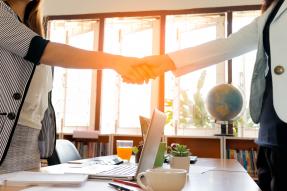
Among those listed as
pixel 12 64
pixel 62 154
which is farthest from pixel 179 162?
pixel 62 154

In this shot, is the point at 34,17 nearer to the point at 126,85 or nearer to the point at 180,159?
the point at 180,159

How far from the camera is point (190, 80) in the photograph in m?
4.16

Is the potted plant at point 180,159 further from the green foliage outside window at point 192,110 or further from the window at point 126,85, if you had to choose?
the window at point 126,85

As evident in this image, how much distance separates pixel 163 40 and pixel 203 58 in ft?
8.99

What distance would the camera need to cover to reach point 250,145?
12.5 feet

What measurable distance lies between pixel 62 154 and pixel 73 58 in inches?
41.5

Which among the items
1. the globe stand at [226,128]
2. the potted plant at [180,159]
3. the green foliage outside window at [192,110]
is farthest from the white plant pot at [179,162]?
the green foliage outside window at [192,110]

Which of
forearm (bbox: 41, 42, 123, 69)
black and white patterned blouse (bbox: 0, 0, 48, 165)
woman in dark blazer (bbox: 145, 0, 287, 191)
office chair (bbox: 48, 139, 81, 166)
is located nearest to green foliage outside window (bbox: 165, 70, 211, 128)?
office chair (bbox: 48, 139, 81, 166)

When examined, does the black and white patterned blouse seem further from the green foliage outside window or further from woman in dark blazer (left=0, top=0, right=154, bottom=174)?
the green foliage outside window

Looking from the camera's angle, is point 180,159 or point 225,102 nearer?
point 180,159

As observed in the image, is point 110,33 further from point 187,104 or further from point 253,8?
point 253,8

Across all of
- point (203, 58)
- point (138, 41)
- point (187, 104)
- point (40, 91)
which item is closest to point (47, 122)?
point (40, 91)

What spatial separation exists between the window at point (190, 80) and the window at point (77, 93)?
1031 millimetres

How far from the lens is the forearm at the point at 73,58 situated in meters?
1.17
